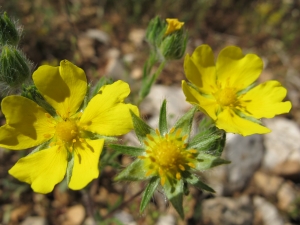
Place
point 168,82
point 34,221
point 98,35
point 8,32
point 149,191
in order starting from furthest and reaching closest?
1. point 98,35
2. point 168,82
3. point 34,221
4. point 8,32
5. point 149,191

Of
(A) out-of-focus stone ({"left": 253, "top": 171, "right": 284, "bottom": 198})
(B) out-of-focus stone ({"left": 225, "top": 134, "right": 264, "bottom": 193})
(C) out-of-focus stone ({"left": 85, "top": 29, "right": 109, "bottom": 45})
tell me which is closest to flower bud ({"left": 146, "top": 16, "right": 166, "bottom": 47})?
(B) out-of-focus stone ({"left": 225, "top": 134, "right": 264, "bottom": 193})

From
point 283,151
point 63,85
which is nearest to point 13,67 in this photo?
point 63,85

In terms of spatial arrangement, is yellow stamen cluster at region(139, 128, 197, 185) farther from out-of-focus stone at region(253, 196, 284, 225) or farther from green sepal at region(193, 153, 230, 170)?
out-of-focus stone at region(253, 196, 284, 225)

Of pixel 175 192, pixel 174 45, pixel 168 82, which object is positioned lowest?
pixel 168 82

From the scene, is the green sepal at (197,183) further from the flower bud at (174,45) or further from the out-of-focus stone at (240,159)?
the out-of-focus stone at (240,159)

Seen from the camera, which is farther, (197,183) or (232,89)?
(232,89)

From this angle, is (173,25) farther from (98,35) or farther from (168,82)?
(98,35)

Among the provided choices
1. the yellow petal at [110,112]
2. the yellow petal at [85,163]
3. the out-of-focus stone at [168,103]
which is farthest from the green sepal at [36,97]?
the out-of-focus stone at [168,103]
